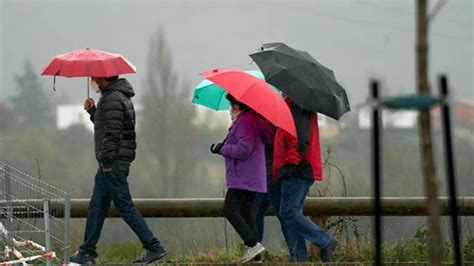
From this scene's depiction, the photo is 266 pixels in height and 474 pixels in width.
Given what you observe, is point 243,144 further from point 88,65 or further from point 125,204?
point 88,65

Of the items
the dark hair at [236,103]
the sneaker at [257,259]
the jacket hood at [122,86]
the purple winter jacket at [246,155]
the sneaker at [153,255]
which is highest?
the jacket hood at [122,86]

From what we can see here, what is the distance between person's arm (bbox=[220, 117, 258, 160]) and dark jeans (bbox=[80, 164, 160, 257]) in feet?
2.49

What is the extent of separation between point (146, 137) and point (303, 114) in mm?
3668

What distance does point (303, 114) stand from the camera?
987cm

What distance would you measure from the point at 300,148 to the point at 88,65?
1640 millimetres

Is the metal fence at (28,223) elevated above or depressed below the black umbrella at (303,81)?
below

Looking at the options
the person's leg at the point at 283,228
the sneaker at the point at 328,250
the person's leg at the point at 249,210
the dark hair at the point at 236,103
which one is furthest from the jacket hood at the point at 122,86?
the sneaker at the point at 328,250

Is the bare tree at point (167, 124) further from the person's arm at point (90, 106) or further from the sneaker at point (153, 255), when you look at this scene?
the sneaker at point (153, 255)

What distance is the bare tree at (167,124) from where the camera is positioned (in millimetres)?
13188

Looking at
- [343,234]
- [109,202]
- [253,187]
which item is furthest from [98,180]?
[343,234]

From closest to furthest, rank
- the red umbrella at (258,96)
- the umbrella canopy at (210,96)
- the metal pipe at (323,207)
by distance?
the red umbrella at (258,96) < the metal pipe at (323,207) < the umbrella canopy at (210,96)

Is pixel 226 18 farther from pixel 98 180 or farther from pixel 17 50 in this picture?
pixel 98 180

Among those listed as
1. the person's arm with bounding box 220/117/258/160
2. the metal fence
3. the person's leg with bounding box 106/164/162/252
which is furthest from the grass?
the metal fence

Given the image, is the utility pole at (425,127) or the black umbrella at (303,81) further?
the black umbrella at (303,81)
